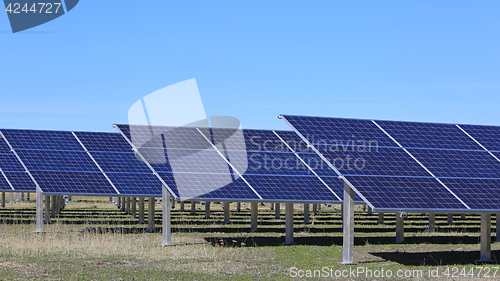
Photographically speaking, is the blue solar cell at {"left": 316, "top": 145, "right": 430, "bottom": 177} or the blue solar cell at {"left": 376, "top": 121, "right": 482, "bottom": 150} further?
the blue solar cell at {"left": 376, "top": 121, "right": 482, "bottom": 150}

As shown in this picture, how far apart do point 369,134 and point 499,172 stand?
5.38 m

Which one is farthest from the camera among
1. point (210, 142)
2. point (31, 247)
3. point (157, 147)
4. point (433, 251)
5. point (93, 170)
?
point (93, 170)

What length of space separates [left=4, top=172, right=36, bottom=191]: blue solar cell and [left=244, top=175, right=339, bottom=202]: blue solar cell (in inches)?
831

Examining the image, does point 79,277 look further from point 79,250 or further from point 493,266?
point 493,266

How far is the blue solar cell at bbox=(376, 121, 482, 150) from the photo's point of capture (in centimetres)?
2415

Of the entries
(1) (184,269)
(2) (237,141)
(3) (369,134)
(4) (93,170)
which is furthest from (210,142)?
(1) (184,269)

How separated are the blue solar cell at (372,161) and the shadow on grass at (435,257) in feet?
11.9

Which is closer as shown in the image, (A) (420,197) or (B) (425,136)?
(A) (420,197)

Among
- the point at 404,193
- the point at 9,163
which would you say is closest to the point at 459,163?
the point at 404,193

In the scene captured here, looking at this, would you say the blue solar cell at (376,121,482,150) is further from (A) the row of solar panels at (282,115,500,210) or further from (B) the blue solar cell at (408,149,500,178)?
(B) the blue solar cell at (408,149,500,178)

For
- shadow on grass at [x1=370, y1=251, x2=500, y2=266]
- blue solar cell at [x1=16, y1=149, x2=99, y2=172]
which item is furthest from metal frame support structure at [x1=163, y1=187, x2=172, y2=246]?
blue solar cell at [x1=16, y1=149, x2=99, y2=172]

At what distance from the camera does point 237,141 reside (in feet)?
109

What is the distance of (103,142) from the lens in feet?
132

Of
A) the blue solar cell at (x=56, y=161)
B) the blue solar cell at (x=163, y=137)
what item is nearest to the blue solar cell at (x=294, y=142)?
the blue solar cell at (x=163, y=137)
